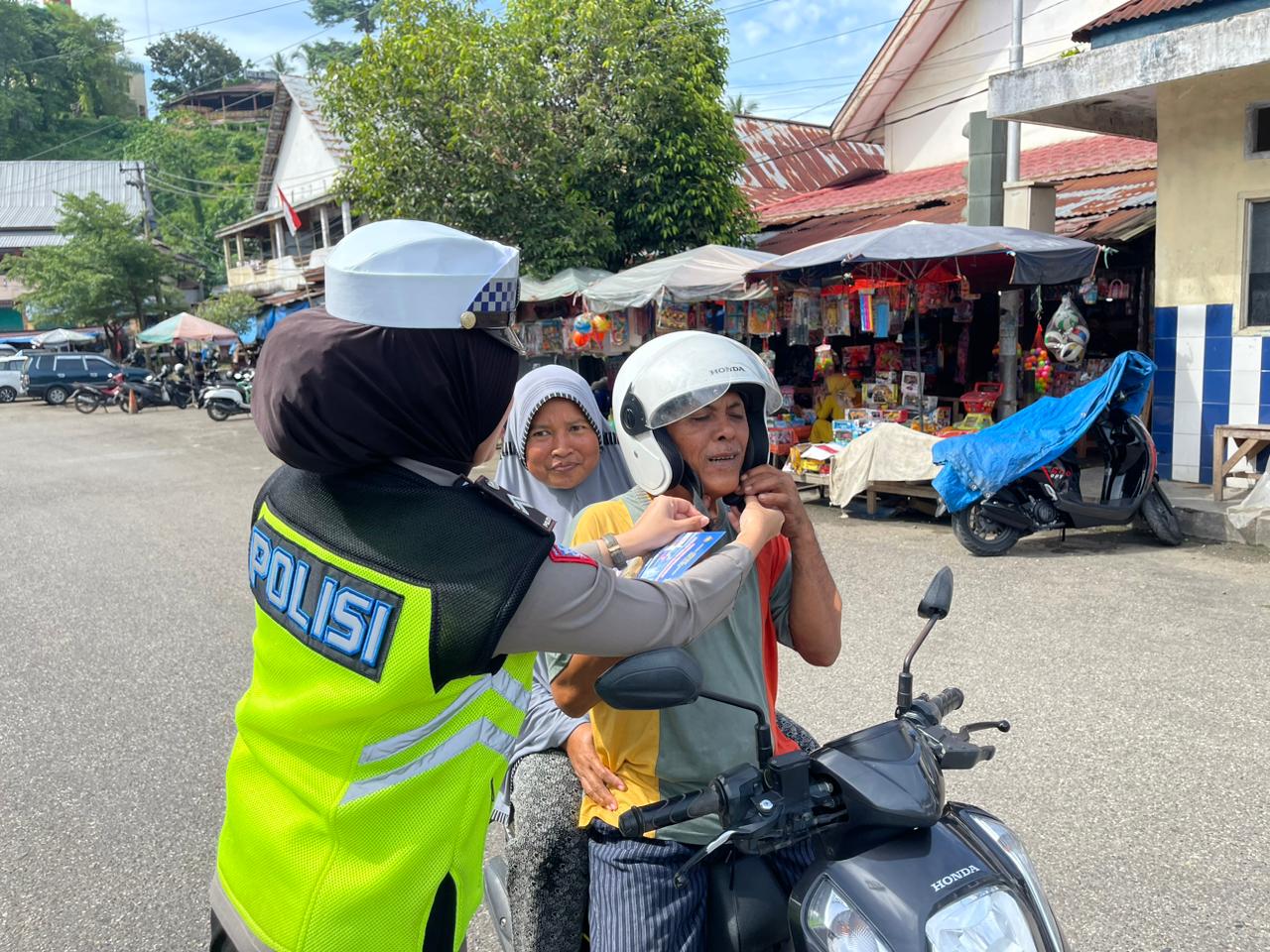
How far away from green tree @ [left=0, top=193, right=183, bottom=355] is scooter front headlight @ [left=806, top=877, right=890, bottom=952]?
35.3 metres

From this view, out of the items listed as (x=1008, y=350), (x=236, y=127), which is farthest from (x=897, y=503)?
(x=236, y=127)

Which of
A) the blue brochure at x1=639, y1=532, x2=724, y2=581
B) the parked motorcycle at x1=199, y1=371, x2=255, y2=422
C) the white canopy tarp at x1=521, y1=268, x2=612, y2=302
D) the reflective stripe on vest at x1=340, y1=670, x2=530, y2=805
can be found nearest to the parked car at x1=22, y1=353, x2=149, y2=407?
the parked motorcycle at x1=199, y1=371, x2=255, y2=422

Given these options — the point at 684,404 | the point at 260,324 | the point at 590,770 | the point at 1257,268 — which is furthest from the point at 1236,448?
the point at 260,324

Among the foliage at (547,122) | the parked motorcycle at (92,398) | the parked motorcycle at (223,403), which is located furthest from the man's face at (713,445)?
the parked motorcycle at (92,398)

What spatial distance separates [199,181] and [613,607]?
5495 cm

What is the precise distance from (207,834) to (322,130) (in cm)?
3114

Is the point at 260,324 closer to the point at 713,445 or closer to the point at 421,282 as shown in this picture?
the point at 713,445

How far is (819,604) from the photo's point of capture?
2025mm

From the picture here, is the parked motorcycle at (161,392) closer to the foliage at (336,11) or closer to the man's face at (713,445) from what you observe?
the man's face at (713,445)

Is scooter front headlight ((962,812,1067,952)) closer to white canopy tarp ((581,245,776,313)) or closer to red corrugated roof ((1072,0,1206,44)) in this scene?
red corrugated roof ((1072,0,1206,44))

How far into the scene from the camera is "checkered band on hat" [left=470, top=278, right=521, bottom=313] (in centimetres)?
142

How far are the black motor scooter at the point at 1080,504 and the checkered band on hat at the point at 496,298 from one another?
21.3 ft

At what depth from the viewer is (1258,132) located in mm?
8648

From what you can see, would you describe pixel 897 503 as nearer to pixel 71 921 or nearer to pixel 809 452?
pixel 809 452
